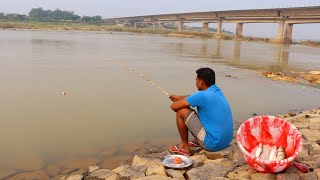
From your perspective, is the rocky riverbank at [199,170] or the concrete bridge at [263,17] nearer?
the rocky riverbank at [199,170]

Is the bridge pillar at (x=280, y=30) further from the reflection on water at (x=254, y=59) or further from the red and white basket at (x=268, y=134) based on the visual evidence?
the red and white basket at (x=268, y=134)

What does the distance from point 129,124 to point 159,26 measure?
427 ft

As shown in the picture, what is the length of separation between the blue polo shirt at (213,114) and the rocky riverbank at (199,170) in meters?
0.25

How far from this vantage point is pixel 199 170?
4535 mm

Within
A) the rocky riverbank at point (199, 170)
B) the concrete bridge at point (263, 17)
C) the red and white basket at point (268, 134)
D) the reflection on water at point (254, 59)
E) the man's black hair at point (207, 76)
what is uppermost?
the concrete bridge at point (263, 17)

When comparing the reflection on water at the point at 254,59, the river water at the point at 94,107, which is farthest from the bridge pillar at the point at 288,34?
the river water at the point at 94,107

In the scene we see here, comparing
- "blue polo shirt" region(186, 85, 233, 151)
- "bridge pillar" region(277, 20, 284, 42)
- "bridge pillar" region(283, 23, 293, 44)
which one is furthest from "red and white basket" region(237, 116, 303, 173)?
"bridge pillar" region(283, 23, 293, 44)

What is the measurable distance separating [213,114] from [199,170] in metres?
0.80

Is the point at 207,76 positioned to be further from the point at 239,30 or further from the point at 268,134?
the point at 239,30

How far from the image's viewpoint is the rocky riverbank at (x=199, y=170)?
4246 mm

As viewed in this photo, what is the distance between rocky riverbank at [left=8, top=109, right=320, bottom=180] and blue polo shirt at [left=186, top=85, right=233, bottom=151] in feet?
0.83

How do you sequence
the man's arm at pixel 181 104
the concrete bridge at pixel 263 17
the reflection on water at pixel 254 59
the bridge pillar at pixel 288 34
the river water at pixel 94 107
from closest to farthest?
the man's arm at pixel 181 104, the river water at pixel 94 107, the reflection on water at pixel 254 59, the concrete bridge at pixel 263 17, the bridge pillar at pixel 288 34

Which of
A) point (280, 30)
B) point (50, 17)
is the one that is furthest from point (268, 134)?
point (50, 17)

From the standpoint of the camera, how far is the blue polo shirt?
15.5 feet
